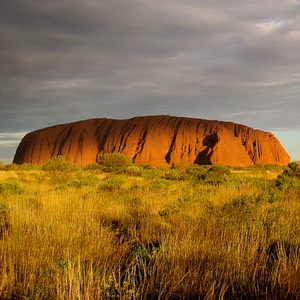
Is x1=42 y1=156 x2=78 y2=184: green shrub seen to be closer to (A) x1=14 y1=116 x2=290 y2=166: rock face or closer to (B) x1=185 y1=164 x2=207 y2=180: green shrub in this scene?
(B) x1=185 y1=164 x2=207 y2=180: green shrub

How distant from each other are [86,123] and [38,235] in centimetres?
7113

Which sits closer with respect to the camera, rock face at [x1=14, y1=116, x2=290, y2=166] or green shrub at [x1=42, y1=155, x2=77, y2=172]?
green shrub at [x1=42, y1=155, x2=77, y2=172]

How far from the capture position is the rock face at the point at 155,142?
66250mm

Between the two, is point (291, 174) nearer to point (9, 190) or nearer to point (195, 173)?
point (195, 173)

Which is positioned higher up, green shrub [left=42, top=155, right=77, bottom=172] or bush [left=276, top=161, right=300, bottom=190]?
green shrub [left=42, top=155, right=77, bottom=172]

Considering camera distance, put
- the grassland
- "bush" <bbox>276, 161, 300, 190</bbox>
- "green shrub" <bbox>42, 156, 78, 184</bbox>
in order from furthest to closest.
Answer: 1. "green shrub" <bbox>42, 156, 78, 184</bbox>
2. "bush" <bbox>276, 161, 300, 190</bbox>
3. the grassland

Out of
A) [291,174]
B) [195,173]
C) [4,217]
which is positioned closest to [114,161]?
[195,173]

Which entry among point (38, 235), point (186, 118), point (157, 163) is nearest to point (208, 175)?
point (38, 235)

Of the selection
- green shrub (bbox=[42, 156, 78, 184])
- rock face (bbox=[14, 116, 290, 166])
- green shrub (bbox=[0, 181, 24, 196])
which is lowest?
green shrub (bbox=[0, 181, 24, 196])

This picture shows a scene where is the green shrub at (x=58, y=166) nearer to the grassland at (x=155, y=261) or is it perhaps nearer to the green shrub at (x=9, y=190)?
the green shrub at (x=9, y=190)

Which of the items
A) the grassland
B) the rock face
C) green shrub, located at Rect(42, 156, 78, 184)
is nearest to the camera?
the grassland

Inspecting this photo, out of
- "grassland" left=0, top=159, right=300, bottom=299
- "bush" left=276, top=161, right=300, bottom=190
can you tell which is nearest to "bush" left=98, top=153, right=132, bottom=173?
"bush" left=276, top=161, right=300, bottom=190

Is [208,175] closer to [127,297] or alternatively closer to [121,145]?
[127,297]

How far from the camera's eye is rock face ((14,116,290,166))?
66.2 metres
